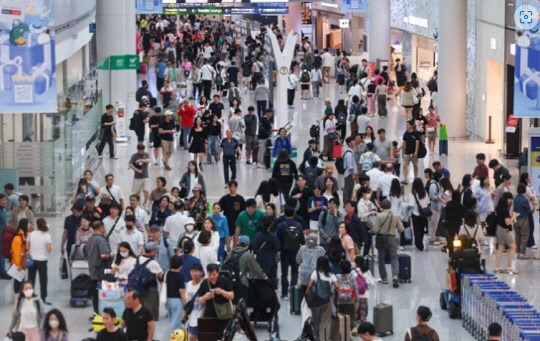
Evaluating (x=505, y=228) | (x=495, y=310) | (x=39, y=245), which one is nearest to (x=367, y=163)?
(x=505, y=228)

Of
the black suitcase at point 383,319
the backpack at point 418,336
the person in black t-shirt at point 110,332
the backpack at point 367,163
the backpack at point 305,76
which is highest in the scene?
the backpack at point 305,76

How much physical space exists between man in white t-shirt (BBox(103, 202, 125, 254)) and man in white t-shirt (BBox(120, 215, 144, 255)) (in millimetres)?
348

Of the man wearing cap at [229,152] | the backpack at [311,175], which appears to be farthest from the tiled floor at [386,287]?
the backpack at [311,175]

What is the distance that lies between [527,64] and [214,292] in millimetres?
9904

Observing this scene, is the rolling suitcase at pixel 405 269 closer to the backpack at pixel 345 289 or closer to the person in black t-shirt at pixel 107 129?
the backpack at pixel 345 289

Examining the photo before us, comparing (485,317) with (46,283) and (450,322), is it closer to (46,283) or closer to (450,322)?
(450,322)

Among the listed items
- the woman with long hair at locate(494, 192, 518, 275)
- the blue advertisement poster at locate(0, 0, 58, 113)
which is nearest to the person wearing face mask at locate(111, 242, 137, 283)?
the blue advertisement poster at locate(0, 0, 58, 113)

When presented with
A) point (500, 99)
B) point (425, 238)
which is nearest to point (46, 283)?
point (425, 238)

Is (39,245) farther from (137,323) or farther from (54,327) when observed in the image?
(54,327)

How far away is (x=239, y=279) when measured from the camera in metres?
17.0

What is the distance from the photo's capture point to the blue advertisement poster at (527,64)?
23.1 meters

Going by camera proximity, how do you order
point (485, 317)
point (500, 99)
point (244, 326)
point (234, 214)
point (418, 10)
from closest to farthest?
point (244, 326) → point (485, 317) → point (234, 214) → point (500, 99) → point (418, 10)

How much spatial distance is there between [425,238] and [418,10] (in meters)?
26.4

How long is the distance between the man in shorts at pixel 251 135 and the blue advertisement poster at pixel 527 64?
8.16 m
